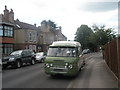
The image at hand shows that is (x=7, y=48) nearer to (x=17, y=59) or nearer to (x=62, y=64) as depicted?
(x=17, y=59)

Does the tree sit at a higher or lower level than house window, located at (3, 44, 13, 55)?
higher

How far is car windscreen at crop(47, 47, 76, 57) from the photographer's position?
37.5ft

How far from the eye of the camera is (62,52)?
11555 millimetres

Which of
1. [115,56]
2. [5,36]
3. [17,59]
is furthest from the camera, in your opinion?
[5,36]

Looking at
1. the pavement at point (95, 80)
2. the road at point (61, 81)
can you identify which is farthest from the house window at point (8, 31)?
the pavement at point (95, 80)

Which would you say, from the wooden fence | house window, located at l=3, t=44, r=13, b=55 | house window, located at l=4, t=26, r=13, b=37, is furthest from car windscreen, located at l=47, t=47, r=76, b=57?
house window, located at l=3, t=44, r=13, b=55

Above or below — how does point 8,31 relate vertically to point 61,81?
above

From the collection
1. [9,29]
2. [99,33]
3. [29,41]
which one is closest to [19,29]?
[29,41]

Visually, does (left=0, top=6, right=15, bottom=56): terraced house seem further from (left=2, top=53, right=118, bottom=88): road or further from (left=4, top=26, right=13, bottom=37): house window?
(left=2, top=53, right=118, bottom=88): road

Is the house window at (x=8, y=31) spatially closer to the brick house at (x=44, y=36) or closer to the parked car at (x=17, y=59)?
the parked car at (x=17, y=59)

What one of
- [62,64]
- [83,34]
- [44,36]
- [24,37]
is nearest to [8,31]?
[24,37]

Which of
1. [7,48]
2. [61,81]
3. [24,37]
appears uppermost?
[24,37]

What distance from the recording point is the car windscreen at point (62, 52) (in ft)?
37.5

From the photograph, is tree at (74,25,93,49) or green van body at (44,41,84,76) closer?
green van body at (44,41,84,76)
